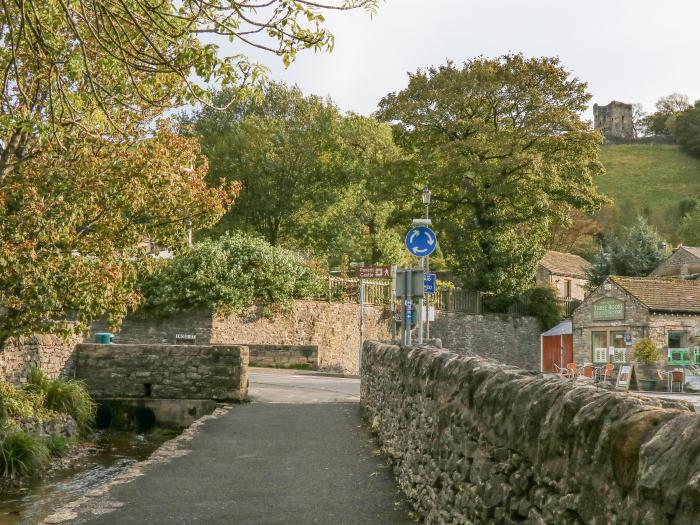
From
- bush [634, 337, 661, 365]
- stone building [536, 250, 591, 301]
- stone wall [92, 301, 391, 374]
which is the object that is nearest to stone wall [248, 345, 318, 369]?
stone wall [92, 301, 391, 374]

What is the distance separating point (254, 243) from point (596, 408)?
3198 centimetres

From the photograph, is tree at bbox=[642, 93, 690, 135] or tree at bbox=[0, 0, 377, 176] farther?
tree at bbox=[642, 93, 690, 135]

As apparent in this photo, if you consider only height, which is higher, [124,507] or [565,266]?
[565,266]

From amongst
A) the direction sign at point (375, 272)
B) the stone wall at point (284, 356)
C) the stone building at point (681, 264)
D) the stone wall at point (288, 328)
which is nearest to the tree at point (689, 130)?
the stone building at point (681, 264)

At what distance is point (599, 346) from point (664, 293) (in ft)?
11.4

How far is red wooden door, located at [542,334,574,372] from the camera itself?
4228 cm

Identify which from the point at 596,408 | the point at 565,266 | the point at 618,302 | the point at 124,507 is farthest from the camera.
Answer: the point at 565,266

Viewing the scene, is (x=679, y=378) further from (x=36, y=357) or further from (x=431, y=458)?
(x=431, y=458)

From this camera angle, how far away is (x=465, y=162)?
43281mm

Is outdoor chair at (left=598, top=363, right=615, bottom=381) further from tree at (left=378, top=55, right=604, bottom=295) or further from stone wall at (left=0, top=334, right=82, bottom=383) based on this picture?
stone wall at (left=0, top=334, right=82, bottom=383)

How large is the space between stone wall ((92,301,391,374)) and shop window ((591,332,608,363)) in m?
9.93

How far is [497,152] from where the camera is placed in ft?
143

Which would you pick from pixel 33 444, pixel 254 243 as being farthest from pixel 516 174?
pixel 33 444

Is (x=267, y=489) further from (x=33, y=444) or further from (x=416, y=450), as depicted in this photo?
(x=33, y=444)
